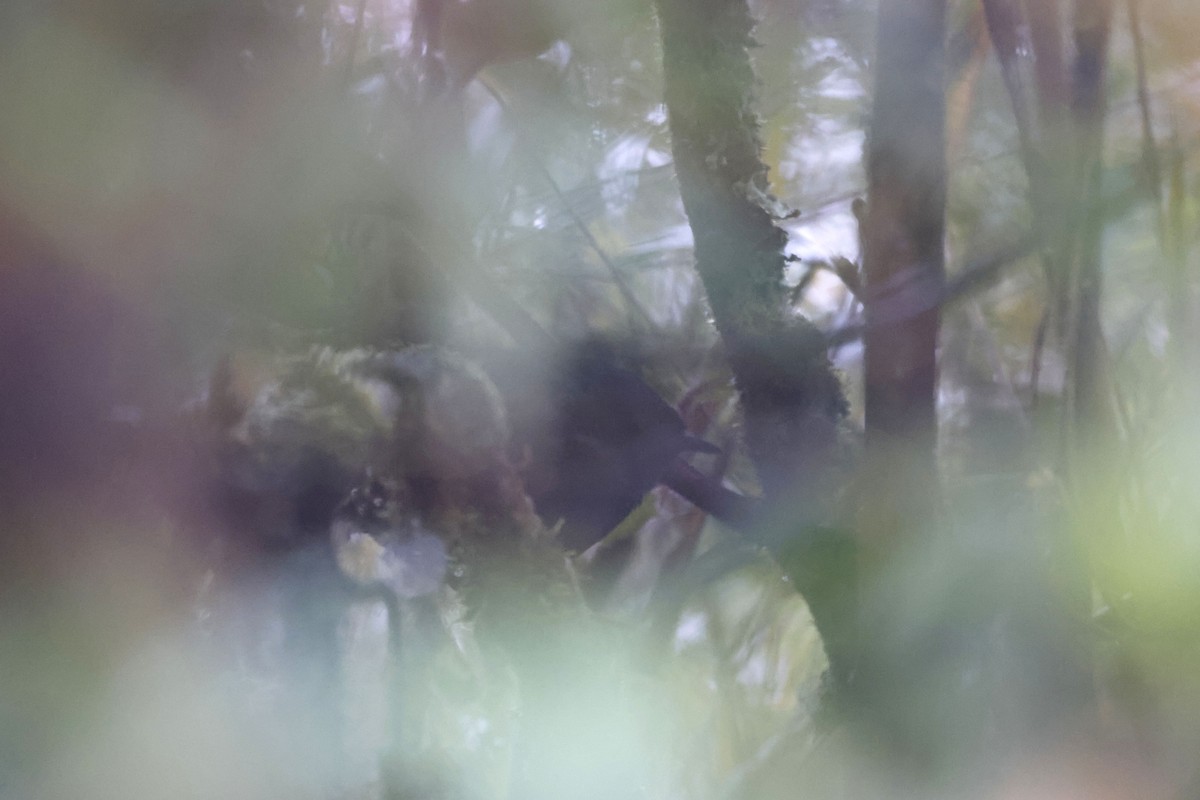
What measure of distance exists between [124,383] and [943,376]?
1.08 feet

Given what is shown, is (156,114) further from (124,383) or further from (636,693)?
(636,693)

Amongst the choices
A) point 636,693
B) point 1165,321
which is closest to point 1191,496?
point 1165,321

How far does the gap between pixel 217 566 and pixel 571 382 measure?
0.16m

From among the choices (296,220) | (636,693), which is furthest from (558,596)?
(296,220)

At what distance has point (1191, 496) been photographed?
0.37 meters

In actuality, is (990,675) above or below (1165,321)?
below

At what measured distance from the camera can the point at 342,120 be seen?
345 millimetres

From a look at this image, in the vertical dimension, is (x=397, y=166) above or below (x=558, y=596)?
above

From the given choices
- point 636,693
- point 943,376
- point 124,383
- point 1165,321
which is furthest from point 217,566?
point 1165,321

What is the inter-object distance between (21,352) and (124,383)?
3 centimetres

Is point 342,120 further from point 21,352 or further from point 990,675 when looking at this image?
point 990,675

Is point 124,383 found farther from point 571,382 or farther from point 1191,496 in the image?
point 1191,496

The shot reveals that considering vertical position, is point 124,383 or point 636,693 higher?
point 124,383

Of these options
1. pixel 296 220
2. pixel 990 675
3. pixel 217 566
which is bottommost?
pixel 990 675
